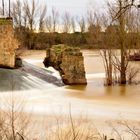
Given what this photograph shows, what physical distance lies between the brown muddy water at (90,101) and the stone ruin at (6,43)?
6.98 feet

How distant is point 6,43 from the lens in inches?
765

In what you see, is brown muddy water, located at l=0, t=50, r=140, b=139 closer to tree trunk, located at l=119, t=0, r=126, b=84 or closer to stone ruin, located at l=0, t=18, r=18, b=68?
tree trunk, located at l=119, t=0, r=126, b=84

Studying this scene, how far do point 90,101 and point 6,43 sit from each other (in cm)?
577

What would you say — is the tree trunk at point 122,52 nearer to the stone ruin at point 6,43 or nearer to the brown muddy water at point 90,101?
the brown muddy water at point 90,101

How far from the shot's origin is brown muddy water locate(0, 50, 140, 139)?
12.7 meters

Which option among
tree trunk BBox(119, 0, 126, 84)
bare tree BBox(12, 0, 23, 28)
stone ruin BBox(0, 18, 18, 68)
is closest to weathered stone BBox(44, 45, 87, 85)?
tree trunk BBox(119, 0, 126, 84)

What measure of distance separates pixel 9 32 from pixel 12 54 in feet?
3.30

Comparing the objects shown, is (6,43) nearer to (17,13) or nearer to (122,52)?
(122,52)

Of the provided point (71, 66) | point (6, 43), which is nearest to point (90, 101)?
point (71, 66)

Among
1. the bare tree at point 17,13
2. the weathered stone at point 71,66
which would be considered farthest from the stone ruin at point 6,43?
the bare tree at point 17,13

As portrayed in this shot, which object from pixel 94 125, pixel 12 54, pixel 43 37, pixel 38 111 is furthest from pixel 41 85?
pixel 43 37

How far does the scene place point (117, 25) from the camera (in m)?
20.6

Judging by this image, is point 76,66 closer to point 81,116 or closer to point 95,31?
point 95,31

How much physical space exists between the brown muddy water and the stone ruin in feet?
6.98
